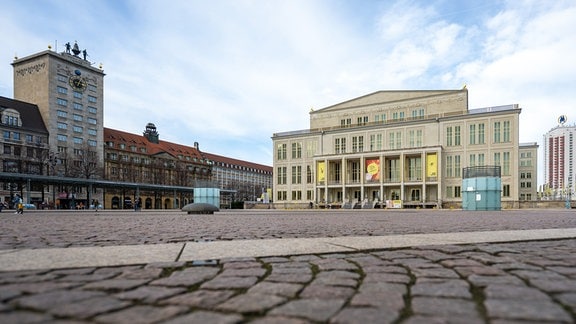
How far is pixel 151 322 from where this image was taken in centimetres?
198

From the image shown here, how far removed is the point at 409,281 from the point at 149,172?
316 ft

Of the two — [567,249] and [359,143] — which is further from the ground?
[359,143]

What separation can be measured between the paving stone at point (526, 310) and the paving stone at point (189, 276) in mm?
2000

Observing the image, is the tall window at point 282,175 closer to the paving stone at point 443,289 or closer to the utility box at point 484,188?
the utility box at point 484,188

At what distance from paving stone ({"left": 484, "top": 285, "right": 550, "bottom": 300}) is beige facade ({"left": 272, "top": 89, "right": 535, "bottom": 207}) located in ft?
170

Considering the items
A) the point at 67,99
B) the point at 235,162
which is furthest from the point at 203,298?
the point at 235,162

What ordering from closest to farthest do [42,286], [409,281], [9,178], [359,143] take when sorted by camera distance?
[42,286] → [409,281] → [9,178] → [359,143]

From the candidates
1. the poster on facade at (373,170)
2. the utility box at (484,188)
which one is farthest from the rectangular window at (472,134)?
the utility box at (484,188)

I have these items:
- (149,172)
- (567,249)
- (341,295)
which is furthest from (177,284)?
(149,172)

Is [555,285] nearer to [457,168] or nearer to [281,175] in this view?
[457,168]

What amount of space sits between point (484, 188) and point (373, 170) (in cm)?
2942

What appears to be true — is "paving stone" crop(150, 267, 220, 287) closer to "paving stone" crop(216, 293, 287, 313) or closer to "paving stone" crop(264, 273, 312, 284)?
"paving stone" crop(264, 273, 312, 284)

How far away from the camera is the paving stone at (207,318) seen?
1974mm

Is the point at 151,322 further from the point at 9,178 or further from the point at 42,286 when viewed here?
the point at 9,178
